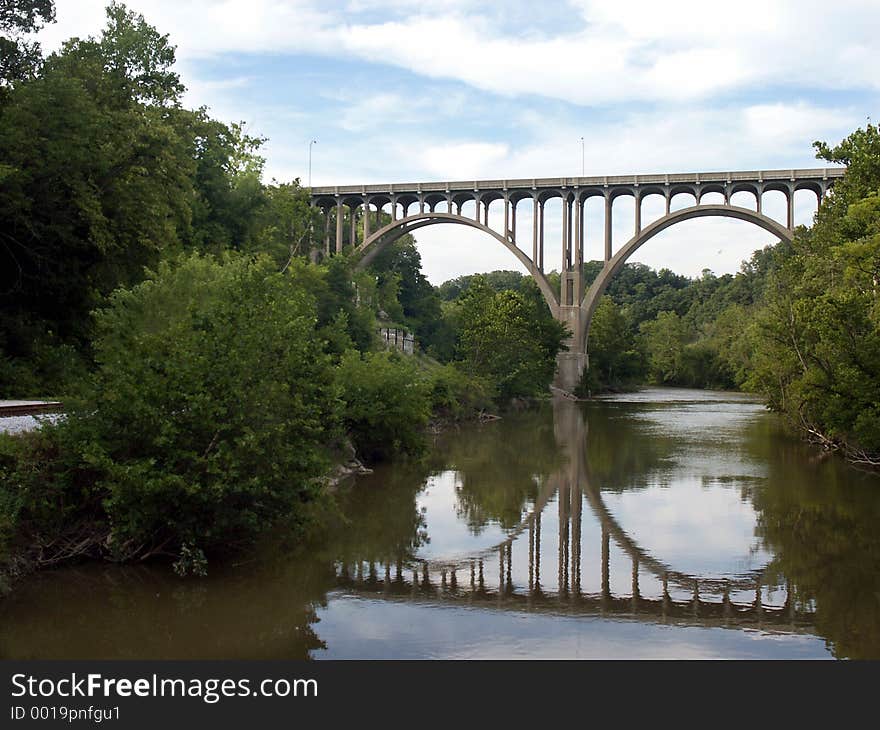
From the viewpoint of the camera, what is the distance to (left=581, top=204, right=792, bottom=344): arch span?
44562mm

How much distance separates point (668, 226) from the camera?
4772 centimetres

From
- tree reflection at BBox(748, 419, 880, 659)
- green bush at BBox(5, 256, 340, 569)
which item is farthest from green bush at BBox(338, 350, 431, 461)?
green bush at BBox(5, 256, 340, 569)

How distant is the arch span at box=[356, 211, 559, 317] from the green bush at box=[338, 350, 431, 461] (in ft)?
94.1

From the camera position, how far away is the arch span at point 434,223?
49.6 metres

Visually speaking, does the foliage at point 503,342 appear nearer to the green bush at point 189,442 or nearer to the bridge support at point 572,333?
the bridge support at point 572,333

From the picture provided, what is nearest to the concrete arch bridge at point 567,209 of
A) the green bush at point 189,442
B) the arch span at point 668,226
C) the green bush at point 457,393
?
the arch span at point 668,226

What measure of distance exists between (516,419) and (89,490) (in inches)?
1151

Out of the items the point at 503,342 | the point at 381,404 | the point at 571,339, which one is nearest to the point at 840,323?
the point at 381,404

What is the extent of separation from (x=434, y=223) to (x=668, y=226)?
12201 millimetres

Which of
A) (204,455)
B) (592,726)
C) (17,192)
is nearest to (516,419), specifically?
(17,192)

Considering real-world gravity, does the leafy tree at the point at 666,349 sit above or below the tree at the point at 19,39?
below

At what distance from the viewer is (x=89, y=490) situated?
10.2 metres

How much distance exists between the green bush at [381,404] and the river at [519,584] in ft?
4.29

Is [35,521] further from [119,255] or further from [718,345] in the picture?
[718,345]
